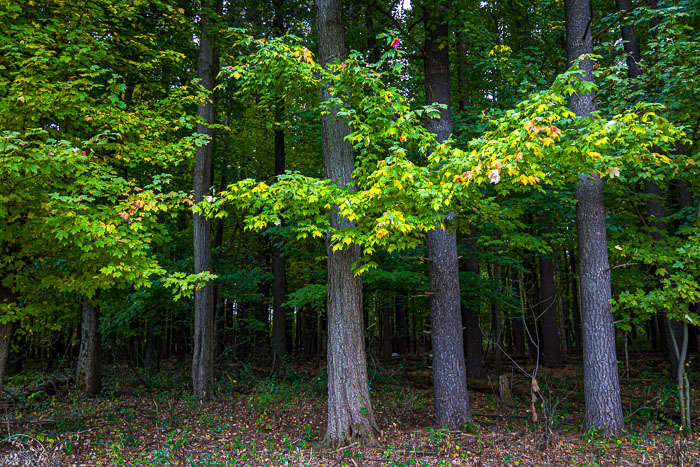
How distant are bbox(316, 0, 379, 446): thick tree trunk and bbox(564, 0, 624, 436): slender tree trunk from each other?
371 cm

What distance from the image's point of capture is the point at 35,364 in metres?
21.7

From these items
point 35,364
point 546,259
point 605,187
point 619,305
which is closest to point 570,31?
point 605,187

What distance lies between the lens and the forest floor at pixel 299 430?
5977 mm

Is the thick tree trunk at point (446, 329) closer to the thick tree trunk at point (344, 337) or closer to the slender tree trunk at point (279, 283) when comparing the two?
the thick tree trunk at point (344, 337)

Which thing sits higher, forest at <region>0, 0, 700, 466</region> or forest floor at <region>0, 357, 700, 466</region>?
forest at <region>0, 0, 700, 466</region>

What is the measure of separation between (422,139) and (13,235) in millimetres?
5993

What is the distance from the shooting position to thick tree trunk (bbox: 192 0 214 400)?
1049 cm

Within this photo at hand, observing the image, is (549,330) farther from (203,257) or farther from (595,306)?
(203,257)

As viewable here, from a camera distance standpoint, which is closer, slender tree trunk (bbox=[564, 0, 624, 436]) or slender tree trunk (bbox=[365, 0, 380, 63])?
slender tree trunk (bbox=[564, 0, 624, 436])

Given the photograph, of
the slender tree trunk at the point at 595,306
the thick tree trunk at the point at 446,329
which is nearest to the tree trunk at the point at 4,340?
the thick tree trunk at the point at 446,329

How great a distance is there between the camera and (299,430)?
7.78 m

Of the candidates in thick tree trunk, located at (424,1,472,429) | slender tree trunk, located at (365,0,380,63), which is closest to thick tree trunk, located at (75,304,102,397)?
thick tree trunk, located at (424,1,472,429)

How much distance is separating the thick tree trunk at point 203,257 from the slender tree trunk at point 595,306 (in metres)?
8.06

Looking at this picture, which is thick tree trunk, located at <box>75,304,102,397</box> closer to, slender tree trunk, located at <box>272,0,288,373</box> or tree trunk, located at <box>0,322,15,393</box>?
tree trunk, located at <box>0,322,15,393</box>
